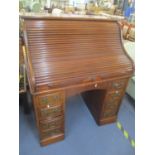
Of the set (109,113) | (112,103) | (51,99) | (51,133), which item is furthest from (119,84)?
(51,133)

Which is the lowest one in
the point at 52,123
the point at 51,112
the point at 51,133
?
the point at 51,133

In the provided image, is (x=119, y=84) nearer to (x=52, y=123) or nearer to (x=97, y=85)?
(x=97, y=85)

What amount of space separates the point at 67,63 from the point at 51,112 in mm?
472

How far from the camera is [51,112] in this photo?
1.41 m

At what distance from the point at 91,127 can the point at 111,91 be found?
577 mm

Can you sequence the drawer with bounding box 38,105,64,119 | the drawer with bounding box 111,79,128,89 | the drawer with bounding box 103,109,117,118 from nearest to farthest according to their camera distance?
the drawer with bounding box 38,105,64,119 < the drawer with bounding box 111,79,128,89 < the drawer with bounding box 103,109,117,118

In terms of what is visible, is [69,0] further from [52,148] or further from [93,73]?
[52,148]

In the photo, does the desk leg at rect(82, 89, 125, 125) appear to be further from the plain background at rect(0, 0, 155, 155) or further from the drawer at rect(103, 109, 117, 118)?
the plain background at rect(0, 0, 155, 155)

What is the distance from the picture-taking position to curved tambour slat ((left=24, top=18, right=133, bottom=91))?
122cm

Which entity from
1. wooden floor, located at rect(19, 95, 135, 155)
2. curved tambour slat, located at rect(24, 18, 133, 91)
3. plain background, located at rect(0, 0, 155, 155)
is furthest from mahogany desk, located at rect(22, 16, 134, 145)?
plain background, located at rect(0, 0, 155, 155)
